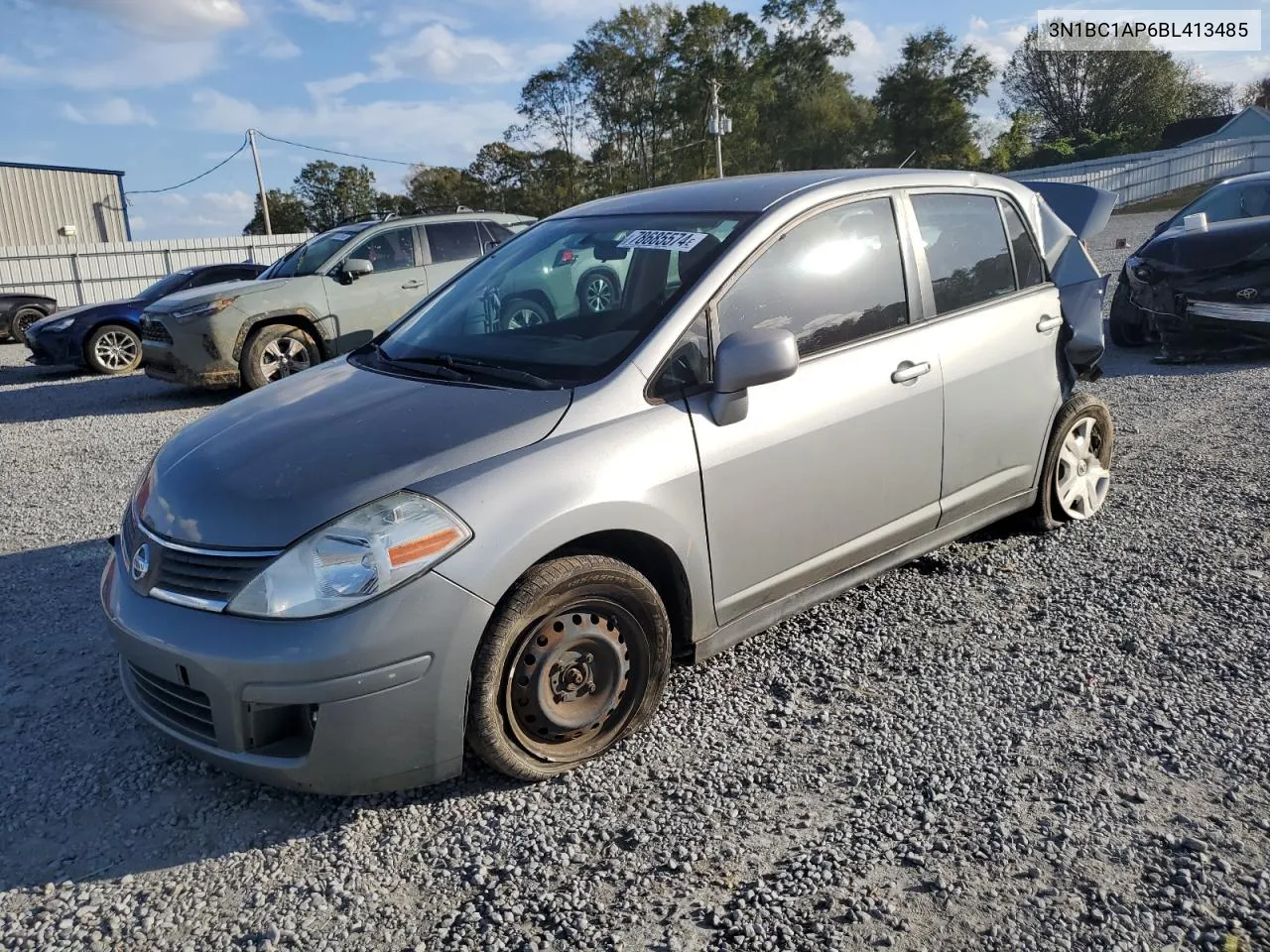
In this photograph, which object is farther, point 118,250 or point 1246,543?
point 118,250

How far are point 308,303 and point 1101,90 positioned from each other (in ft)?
215

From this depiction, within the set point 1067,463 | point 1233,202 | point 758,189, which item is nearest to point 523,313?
point 758,189

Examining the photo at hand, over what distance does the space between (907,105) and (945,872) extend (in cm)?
6344

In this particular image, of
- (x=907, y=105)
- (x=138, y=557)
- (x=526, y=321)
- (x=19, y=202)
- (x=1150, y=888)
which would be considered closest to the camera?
(x=1150, y=888)

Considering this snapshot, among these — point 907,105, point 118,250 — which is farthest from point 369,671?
point 907,105

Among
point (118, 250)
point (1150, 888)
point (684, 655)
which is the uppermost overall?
point (118, 250)

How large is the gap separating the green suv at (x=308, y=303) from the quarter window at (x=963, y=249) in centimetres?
563

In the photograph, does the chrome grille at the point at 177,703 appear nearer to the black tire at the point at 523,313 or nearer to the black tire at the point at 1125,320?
the black tire at the point at 523,313

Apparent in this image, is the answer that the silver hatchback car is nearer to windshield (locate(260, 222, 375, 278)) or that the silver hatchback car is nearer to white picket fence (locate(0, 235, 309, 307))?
windshield (locate(260, 222, 375, 278))

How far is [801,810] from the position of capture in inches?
111

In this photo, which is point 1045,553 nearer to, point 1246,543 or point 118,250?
point 1246,543

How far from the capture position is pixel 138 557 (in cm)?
301

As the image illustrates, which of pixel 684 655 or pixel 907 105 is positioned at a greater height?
pixel 907 105

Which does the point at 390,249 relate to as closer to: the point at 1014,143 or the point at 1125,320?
the point at 1125,320
